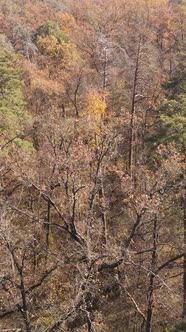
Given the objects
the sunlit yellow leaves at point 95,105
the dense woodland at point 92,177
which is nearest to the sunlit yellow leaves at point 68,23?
the dense woodland at point 92,177

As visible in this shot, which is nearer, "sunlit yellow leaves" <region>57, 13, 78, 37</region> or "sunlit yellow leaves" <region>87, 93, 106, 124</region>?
"sunlit yellow leaves" <region>87, 93, 106, 124</region>

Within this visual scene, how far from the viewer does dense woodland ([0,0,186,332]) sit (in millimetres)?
14758

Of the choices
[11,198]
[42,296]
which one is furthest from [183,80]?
[42,296]

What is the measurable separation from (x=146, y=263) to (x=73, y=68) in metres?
16.6

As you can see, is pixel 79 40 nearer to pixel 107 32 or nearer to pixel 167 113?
pixel 107 32

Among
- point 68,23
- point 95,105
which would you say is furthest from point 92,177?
point 68,23

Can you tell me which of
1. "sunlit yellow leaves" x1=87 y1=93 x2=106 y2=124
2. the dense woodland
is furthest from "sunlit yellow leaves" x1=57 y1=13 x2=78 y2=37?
"sunlit yellow leaves" x1=87 y1=93 x2=106 y2=124

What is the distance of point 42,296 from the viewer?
62.4 ft

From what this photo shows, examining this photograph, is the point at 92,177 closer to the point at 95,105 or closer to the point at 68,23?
the point at 95,105

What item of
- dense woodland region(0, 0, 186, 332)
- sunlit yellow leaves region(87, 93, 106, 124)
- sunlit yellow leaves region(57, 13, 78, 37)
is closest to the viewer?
dense woodland region(0, 0, 186, 332)

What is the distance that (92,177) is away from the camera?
1712 centimetres

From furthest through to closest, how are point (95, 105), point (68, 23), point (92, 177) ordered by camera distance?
point (68, 23)
point (95, 105)
point (92, 177)

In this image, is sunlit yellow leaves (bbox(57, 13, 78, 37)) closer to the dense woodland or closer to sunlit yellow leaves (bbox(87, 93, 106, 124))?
the dense woodland

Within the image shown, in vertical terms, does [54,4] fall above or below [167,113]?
above
